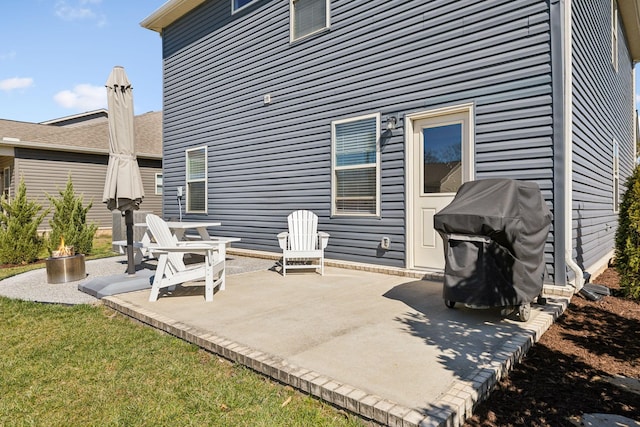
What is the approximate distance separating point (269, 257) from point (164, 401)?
4921 millimetres

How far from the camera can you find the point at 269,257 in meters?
7.11

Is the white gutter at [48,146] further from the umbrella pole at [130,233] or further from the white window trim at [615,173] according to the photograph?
the white window trim at [615,173]

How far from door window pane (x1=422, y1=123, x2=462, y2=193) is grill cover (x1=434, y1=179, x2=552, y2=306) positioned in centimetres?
164

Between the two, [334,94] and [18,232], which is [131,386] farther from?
[18,232]

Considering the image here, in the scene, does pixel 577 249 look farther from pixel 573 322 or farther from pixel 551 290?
pixel 573 322

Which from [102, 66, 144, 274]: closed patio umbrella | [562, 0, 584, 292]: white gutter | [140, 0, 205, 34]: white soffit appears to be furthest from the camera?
[140, 0, 205, 34]: white soffit

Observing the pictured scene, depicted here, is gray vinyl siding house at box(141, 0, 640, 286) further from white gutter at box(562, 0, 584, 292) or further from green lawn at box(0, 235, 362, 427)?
green lawn at box(0, 235, 362, 427)

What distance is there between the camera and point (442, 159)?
512 centimetres

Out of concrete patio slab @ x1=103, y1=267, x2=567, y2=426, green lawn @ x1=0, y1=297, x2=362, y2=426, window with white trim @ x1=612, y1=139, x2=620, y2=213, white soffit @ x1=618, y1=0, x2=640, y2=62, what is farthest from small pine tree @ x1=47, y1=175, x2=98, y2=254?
white soffit @ x1=618, y1=0, x2=640, y2=62

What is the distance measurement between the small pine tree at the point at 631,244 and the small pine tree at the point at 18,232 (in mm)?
9336

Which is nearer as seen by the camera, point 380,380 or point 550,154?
point 380,380

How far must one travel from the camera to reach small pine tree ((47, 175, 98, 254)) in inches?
316

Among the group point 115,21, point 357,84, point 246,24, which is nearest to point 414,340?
point 357,84

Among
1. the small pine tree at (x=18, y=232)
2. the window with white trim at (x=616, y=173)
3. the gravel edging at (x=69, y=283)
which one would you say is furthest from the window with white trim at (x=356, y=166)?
the small pine tree at (x=18, y=232)
